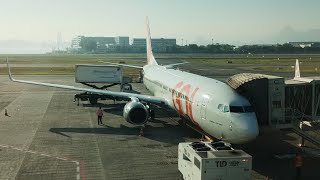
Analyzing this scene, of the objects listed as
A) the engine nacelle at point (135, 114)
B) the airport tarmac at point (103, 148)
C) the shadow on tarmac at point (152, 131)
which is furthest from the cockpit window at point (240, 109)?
the engine nacelle at point (135, 114)

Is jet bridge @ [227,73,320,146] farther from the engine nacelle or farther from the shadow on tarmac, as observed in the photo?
the engine nacelle

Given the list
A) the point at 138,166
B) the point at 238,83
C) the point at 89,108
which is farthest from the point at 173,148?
the point at 89,108

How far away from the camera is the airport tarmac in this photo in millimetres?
19062

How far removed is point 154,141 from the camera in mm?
25766

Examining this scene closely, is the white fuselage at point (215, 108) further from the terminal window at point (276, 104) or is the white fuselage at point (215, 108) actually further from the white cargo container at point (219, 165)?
Result: the white cargo container at point (219, 165)

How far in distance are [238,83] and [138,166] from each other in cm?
790

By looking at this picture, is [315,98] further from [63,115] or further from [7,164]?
[63,115]

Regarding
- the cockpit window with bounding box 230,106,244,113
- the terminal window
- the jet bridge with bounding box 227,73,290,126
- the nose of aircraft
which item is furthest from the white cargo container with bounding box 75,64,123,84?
the nose of aircraft

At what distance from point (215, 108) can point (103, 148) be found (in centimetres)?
810

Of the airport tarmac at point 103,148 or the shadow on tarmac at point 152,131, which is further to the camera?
the shadow on tarmac at point 152,131

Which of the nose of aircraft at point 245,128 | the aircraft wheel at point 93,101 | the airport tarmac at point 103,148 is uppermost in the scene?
the nose of aircraft at point 245,128

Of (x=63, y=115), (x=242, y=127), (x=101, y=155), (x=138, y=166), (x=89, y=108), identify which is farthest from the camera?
(x=89, y=108)

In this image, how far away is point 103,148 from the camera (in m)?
23.9

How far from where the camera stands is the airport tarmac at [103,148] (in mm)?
19062
